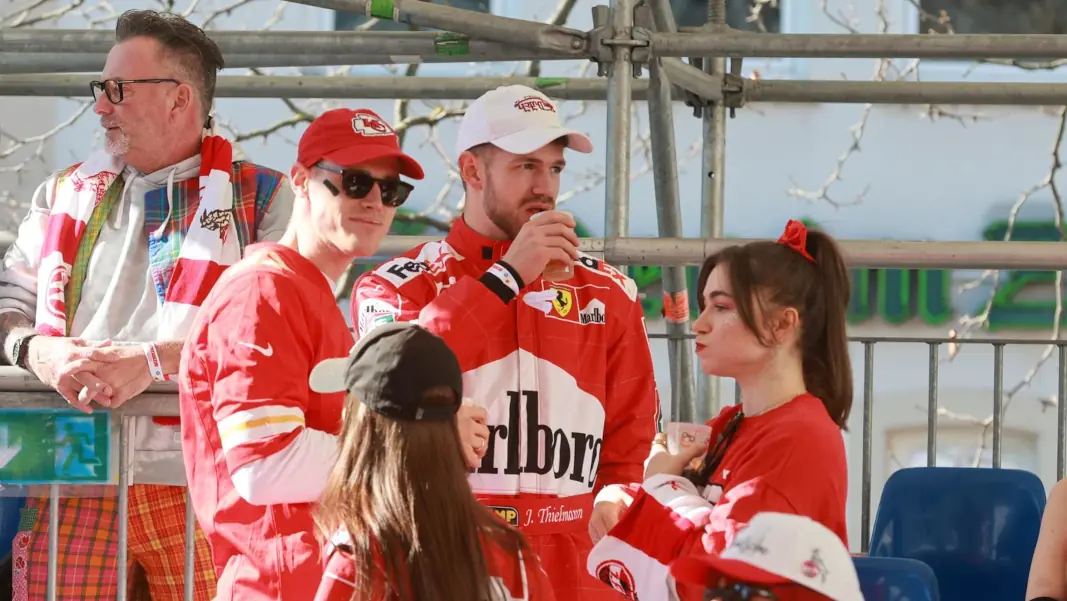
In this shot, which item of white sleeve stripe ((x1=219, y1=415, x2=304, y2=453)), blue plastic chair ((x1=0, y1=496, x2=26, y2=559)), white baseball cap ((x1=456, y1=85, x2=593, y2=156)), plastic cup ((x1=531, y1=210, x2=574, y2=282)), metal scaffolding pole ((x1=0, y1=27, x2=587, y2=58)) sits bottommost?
blue plastic chair ((x1=0, y1=496, x2=26, y2=559))

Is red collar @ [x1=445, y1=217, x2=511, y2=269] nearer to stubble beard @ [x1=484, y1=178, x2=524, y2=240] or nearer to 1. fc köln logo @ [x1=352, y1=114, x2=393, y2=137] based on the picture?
stubble beard @ [x1=484, y1=178, x2=524, y2=240]

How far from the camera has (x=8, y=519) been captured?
10.7 ft

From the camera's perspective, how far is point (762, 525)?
87.1 inches

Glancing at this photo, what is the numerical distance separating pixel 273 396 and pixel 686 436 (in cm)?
85

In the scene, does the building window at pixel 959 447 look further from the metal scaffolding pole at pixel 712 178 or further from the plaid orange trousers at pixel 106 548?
the plaid orange trousers at pixel 106 548

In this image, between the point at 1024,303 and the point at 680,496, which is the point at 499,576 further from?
the point at 1024,303

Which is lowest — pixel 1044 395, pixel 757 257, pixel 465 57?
pixel 1044 395

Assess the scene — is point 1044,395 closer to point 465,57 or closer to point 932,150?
point 932,150

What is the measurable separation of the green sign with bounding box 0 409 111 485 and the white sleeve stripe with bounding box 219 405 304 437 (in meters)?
0.70

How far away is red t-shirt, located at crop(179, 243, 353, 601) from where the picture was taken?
97.6 inches

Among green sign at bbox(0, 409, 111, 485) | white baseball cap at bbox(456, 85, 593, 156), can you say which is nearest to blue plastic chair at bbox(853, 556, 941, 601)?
white baseball cap at bbox(456, 85, 593, 156)

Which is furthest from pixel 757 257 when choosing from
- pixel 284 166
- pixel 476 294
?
pixel 284 166

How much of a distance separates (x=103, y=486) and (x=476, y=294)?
92 cm

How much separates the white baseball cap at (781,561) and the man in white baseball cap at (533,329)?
69 cm
